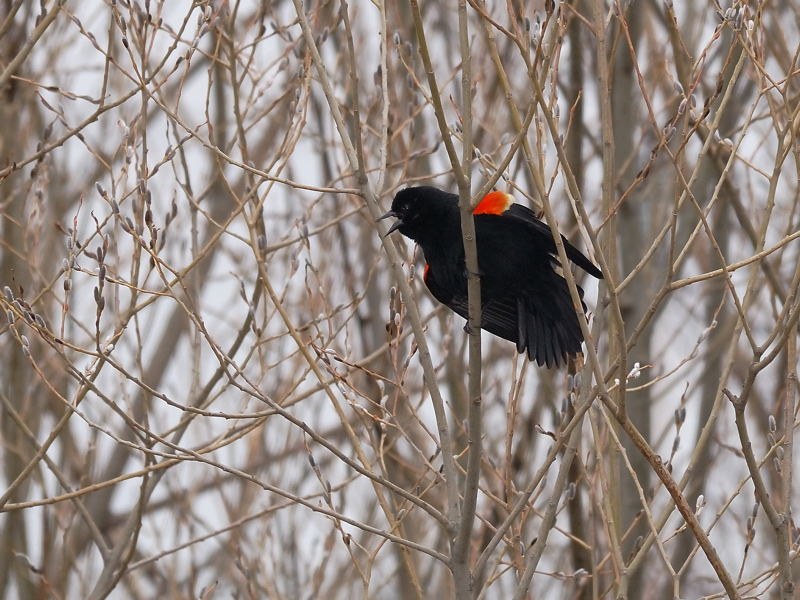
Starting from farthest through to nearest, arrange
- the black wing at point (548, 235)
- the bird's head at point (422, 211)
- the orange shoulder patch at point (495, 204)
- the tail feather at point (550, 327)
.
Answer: the bird's head at point (422, 211) < the orange shoulder patch at point (495, 204) < the tail feather at point (550, 327) < the black wing at point (548, 235)

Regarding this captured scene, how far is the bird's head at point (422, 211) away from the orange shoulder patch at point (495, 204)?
114 millimetres

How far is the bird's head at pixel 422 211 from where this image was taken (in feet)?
12.8

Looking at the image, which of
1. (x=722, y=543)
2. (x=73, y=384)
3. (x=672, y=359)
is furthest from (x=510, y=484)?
(x=672, y=359)

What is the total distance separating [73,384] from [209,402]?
10.6ft

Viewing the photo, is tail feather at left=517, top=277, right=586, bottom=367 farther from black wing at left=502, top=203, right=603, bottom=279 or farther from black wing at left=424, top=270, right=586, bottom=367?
black wing at left=502, top=203, right=603, bottom=279

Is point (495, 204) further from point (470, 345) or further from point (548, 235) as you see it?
A: point (470, 345)

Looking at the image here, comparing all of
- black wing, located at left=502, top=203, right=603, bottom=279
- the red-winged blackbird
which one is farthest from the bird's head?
black wing, located at left=502, top=203, right=603, bottom=279

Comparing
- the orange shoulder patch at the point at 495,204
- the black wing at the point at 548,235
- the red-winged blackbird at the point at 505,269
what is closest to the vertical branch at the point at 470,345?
the black wing at the point at 548,235

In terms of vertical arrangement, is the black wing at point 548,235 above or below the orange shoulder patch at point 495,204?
below

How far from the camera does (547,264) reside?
12.5 ft

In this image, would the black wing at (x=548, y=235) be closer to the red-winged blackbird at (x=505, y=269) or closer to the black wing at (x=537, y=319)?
the red-winged blackbird at (x=505, y=269)

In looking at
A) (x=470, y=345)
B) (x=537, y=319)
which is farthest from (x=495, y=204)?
(x=470, y=345)

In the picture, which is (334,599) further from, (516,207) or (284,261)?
(516,207)

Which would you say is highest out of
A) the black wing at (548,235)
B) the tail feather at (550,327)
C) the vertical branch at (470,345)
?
the black wing at (548,235)
